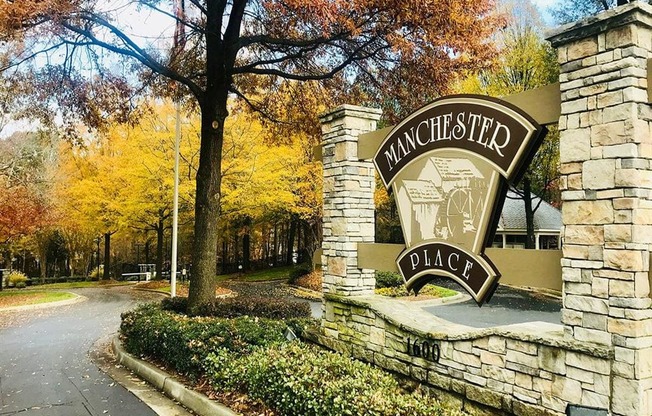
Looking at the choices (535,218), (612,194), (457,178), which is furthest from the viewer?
(535,218)

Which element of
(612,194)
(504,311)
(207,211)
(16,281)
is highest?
(207,211)

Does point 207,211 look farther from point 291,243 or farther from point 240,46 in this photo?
point 291,243

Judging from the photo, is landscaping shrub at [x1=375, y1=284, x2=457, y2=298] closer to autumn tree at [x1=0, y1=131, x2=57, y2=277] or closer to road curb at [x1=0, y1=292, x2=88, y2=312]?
road curb at [x1=0, y1=292, x2=88, y2=312]

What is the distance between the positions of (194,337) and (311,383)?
262 cm

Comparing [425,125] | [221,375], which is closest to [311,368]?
[221,375]

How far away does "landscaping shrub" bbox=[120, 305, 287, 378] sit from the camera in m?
6.61

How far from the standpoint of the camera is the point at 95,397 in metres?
6.45

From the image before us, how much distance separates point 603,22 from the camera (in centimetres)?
353

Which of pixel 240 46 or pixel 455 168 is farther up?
pixel 240 46

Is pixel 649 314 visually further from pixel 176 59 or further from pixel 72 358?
pixel 176 59

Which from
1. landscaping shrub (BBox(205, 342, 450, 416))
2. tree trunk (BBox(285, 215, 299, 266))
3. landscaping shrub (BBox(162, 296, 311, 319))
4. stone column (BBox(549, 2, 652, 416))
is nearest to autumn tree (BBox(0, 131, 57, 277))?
landscaping shrub (BBox(162, 296, 311, 319))

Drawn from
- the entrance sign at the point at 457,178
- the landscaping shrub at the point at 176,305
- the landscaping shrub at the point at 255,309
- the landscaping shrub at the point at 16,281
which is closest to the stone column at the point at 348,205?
the entrance sign at the point at 457,178

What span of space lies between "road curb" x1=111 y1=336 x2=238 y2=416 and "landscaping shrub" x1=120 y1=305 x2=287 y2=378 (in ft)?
0.72

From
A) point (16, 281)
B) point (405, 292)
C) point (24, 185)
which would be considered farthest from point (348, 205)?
point (16, 281)
